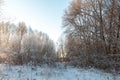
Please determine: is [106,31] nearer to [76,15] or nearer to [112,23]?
[112,23]

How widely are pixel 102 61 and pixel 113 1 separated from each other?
11.0 meters

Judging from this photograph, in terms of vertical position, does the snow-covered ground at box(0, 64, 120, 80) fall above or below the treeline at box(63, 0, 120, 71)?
below

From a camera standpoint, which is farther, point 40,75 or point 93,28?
point 93,28

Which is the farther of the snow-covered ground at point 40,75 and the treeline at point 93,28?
the treeline at point 93,28

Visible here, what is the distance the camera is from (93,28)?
28609 mm

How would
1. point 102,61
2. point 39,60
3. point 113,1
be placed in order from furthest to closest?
point 113,1 < point 102,61 < point 39,60

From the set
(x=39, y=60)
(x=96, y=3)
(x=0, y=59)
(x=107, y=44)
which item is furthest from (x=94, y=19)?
(x=0, y=59)

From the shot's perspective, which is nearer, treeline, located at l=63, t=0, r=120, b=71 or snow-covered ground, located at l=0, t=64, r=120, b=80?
snow-covered ground, located at l=0, t=64, r=120, b=80

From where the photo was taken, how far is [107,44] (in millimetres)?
24906

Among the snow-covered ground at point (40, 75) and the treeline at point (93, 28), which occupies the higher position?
the treeline at point (93, 28)

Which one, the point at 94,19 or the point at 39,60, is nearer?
the point at 39,60

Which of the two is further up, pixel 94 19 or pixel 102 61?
pixel 94 19

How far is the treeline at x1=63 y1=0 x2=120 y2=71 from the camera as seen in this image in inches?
891

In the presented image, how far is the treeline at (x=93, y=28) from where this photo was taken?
22641 millimetres
